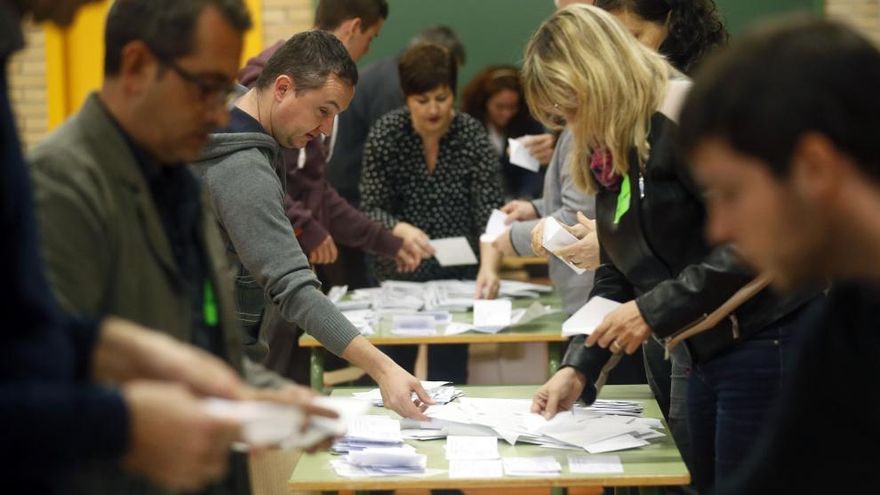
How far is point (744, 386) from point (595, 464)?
0.38 m

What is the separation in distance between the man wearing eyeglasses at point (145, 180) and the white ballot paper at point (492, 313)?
2.46m

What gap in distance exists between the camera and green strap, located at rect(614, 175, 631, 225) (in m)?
2.76

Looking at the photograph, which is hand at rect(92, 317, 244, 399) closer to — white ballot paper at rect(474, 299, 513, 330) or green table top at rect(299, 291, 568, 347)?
green table top at rect(299, 291, 568, 347)

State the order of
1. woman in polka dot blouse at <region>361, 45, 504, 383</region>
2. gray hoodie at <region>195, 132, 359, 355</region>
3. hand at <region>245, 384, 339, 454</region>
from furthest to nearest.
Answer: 1. woman in polka dot blouse at <region>361, 45, 504, 383</region>
2. gray hoodie at <region>195, 132, 359, 355</region>
3. hand at <region>245, 384, 339, 454</region>

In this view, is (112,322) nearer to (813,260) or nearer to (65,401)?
(65,401)

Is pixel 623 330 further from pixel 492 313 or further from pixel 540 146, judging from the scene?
pixel 540 146

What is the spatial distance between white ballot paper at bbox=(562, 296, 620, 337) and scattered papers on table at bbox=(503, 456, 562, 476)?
344mm

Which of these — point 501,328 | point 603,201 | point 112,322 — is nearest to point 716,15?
point 603,201

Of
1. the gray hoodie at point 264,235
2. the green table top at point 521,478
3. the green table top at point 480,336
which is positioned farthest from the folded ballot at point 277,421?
the green table top at point 480,336

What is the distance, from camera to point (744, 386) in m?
2.63

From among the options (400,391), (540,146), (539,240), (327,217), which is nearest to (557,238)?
(539,240)

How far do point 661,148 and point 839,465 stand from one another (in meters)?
1.30

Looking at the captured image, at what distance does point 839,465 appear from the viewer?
150 centimetres

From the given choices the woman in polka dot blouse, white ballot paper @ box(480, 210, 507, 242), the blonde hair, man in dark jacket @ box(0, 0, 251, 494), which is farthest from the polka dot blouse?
man in dark jacket @ box(0, 0, 251, 494)
